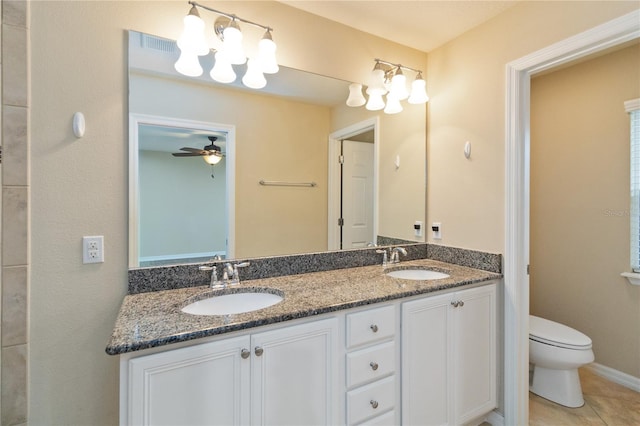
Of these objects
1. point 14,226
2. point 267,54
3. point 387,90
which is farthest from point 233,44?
point 14,226

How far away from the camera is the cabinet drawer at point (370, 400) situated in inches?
51.5

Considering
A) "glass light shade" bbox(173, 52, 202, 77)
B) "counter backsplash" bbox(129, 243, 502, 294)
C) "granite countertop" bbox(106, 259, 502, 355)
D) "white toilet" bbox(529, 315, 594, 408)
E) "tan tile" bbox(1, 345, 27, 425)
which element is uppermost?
"glass light shade" bbox(173, 52, 202, 77)

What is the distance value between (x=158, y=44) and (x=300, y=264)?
51.8 inches

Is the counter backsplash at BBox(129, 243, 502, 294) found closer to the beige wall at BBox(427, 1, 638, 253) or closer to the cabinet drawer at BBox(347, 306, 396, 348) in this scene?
the beige wall at BBox(427, 1, 638, 253)

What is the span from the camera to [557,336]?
6.67ft

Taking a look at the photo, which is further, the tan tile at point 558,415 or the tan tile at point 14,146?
the tan tile at point 558,415

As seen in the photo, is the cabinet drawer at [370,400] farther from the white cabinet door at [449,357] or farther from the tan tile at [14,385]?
the tan tile at [14,385]

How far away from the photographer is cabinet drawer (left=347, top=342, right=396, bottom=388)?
4.30ft

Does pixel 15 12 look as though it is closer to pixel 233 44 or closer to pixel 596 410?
pixel 233 44

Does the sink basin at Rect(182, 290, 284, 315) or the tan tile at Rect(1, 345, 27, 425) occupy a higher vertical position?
the sink basin at Rect(182, 290, 284, 315)

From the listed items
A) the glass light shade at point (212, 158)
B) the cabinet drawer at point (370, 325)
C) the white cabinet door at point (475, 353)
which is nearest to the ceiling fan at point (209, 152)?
A: the glass light shade at point (212, 158)

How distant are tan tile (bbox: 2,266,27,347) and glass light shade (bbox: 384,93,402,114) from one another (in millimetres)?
2092

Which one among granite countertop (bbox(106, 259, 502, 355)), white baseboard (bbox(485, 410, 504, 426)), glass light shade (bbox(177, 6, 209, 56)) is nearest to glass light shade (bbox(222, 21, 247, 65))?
glass light shade (bbox(177, 6, 209, 56))

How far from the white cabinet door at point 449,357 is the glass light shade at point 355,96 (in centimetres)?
129
